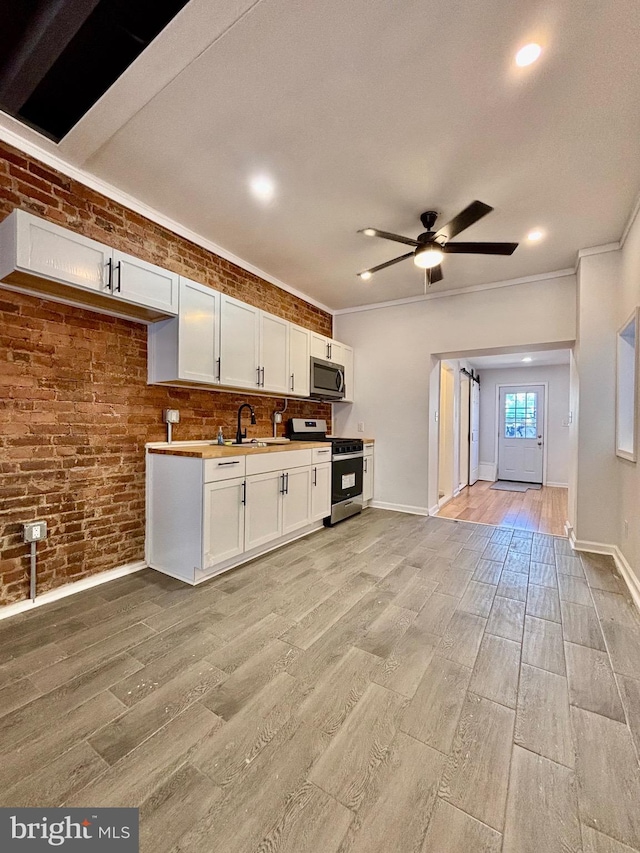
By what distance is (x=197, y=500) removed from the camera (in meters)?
2.58

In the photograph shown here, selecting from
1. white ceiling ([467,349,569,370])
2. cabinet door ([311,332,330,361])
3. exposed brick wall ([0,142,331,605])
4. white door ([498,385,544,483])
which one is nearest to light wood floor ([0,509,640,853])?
exposed brick wall ([0,142,331,605])

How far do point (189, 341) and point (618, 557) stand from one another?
4.08 metres

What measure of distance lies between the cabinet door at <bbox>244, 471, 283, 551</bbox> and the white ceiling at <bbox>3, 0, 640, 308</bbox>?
7.12ft

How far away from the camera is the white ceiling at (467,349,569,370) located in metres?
6.42

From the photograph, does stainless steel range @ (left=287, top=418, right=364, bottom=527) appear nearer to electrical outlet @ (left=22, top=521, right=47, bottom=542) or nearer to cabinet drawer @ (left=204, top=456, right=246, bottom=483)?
cabinet drawer @ (left=204, top=456, right=246, bottom=483)

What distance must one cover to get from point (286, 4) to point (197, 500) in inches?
103

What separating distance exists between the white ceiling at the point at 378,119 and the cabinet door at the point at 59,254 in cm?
57

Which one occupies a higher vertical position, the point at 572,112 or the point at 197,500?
the point at 572,112

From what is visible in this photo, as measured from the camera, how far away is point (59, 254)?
6.78 ft

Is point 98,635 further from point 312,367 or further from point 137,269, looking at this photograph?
point 312,367

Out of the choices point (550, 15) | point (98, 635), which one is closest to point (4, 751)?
point (98, 635)

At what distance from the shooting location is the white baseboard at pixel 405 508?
460 centimetres

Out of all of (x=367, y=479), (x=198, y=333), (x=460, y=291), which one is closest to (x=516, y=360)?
(x=460, y=291)
